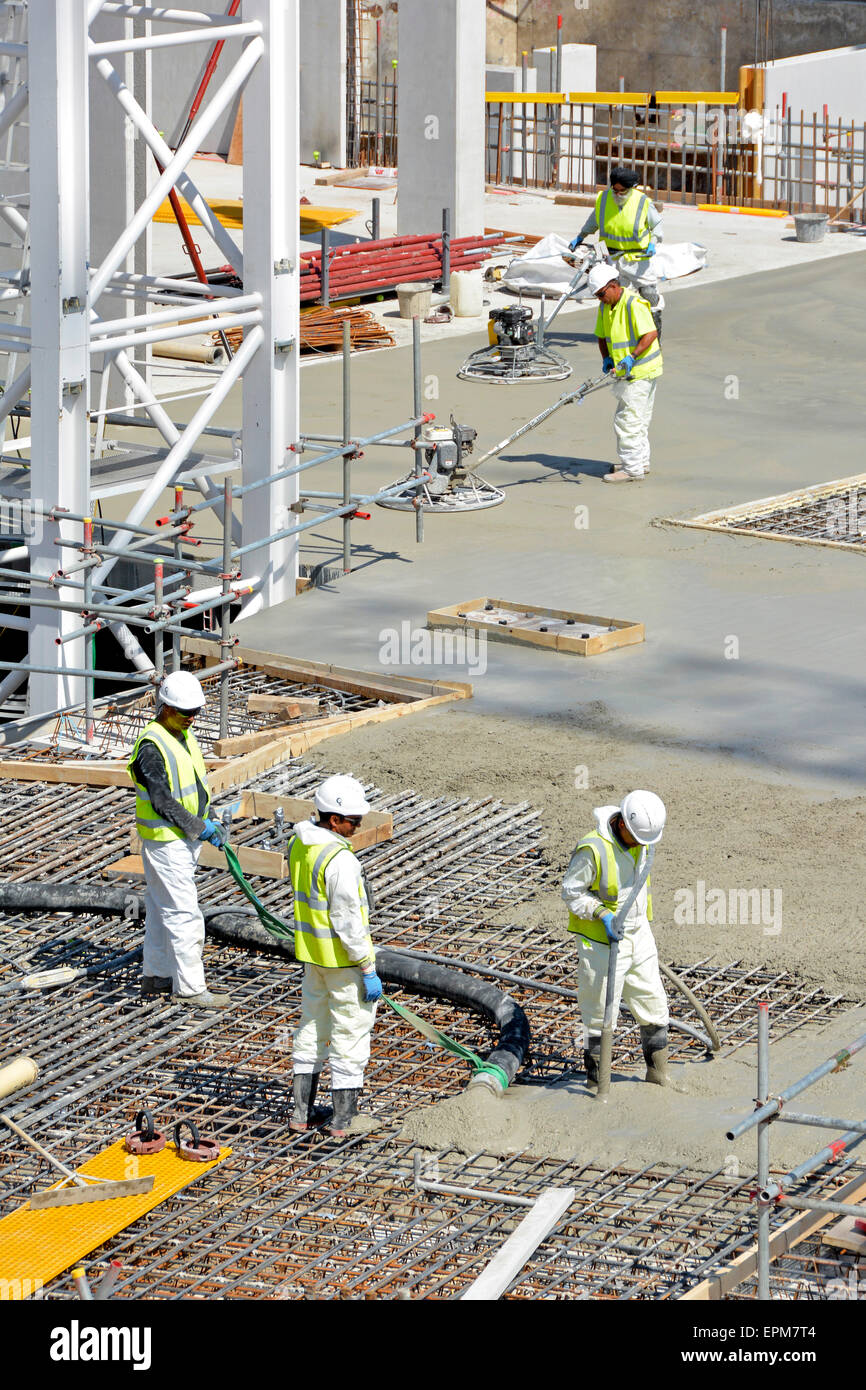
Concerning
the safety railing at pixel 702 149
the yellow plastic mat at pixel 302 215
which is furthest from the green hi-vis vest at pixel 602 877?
the safety railing at pixel 702 149

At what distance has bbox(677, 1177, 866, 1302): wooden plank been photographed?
7.59m

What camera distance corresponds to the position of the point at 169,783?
10.4m

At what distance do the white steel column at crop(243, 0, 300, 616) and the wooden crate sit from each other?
1713 millimetres

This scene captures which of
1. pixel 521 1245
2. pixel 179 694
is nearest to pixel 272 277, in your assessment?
pixel 179 694

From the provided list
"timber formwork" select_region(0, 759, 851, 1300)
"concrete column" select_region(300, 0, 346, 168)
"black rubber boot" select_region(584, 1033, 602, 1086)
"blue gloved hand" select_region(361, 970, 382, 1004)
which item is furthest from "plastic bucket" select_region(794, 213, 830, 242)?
"blue gloved hand" select_region(361, 970, 382, 1004)

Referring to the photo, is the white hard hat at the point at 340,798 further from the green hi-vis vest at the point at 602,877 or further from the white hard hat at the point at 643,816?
the white hard hat at the point at 643,816

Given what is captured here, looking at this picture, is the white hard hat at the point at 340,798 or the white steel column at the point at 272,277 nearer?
the white hard hat at the point at 340,798

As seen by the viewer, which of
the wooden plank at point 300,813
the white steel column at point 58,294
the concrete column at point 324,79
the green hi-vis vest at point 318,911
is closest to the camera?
the green hi-vis vest at point 318,911

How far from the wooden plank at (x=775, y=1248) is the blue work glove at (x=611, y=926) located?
4.55ft

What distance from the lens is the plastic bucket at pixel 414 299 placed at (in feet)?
83.6

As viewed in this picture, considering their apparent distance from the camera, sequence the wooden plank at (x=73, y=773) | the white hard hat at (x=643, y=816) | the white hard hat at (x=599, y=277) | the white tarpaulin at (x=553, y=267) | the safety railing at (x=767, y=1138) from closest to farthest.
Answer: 1. the safety railing at (x=767, y=1138)
2. the white hard hat at (x=643, y=816)
3. the wooden plank at (x=73, y=773)
4. the white hard hat at (x=599, y=277)
5. the white tarpaulin at (x=553, y=267)

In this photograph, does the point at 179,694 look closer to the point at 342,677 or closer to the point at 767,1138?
the point at 767,1138

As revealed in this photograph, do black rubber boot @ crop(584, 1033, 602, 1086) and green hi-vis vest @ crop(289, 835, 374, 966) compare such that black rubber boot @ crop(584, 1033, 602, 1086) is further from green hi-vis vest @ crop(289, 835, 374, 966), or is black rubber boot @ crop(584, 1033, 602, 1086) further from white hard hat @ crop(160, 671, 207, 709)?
white hard hat @ crop(160, 671, 207, 709)

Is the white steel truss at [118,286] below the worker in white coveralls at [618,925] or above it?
above
